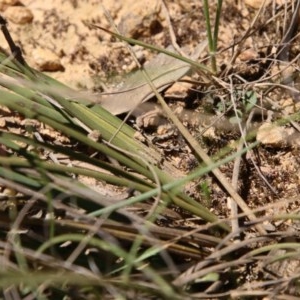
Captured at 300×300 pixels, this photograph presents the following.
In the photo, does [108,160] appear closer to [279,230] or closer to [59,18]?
[279,230]

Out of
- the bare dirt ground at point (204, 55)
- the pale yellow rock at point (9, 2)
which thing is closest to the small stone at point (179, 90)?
the bare dirt ground at point (204, 55)

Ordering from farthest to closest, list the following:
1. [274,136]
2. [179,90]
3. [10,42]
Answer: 1. [179,90]
2. [274,136]
3. [10,42]

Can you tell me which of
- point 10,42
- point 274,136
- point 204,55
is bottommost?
point 274,136

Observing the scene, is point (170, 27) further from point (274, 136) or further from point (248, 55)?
point (274, 136)

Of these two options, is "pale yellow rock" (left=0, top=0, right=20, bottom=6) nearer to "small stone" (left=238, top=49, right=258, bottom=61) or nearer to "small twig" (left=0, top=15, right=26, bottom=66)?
"small twig" (left=0, top=15, right=26, bottom=66)

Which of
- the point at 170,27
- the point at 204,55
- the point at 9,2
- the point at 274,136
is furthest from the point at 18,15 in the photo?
the point at 274,136

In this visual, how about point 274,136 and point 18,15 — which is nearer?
point 274,136

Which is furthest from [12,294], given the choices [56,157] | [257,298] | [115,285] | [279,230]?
[279,230]
